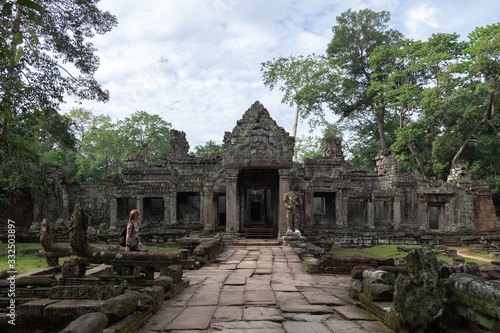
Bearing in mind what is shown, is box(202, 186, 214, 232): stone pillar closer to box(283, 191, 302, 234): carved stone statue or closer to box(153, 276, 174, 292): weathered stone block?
box(283, 191, 302, 234): carved stone statue

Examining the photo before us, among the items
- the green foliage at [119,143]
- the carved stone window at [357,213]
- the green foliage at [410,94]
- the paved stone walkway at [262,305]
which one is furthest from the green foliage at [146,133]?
the paved stone walkway at [262,305]

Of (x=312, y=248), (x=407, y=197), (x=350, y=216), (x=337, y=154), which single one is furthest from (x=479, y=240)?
(x=312, y=248)

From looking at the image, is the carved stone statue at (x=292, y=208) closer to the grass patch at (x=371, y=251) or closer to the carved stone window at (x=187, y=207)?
the grass patch at (x=371, y=251)

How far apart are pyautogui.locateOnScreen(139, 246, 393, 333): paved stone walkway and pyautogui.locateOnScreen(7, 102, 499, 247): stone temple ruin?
609cm

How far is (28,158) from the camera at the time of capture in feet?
37.7

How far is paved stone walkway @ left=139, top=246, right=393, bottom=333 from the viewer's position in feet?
12.7

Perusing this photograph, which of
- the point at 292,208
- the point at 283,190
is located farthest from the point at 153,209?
the point at 292,208

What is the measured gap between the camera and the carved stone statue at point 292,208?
1227cm

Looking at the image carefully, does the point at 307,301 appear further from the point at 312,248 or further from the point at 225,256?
the point at 312,248

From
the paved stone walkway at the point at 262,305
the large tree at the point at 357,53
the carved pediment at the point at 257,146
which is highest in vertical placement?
the large tree at the point at 357,53

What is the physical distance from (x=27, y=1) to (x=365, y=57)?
113ft

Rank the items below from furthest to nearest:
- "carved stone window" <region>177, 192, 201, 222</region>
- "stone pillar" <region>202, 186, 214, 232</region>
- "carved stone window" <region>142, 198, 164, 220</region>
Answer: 1. "carved stone window" <region>177, 192, 201, 222</region>
2. "carved stone window" <region>142, 198, 164, 220</region>
3. "stone pillar" <region>202, 186, 214, 232</region>

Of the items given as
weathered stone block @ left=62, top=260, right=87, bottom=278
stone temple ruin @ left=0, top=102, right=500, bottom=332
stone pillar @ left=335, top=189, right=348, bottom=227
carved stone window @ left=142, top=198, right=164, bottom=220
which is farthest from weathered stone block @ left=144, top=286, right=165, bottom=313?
carved stone window @ left=142, top=198, right=164, bottom=220

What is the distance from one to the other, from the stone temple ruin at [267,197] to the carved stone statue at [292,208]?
0.49 metres
